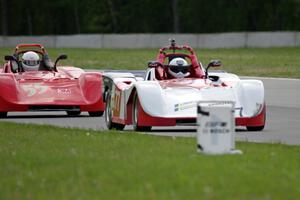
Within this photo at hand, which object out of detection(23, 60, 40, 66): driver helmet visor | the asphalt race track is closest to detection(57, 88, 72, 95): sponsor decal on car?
the asphalt race track

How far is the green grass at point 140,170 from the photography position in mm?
10383

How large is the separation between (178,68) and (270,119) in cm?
257

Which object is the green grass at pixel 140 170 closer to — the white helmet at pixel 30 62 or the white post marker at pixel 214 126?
the white post marker at pixel 214 126

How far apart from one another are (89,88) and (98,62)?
80.4 feet

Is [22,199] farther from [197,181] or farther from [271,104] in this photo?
[271,104]

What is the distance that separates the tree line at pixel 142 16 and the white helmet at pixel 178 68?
7413cm

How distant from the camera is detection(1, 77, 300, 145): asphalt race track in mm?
18609

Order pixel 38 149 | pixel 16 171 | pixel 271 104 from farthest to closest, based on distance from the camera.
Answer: pixel 271 104, pixel 38 149, pixel 16 171

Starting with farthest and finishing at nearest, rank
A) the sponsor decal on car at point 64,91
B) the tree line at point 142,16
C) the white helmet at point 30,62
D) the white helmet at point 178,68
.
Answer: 1. the tree line at point 142,16
2. the white helmet at point 30,62
3. the sponsor decal on car at point 64,91
4. the white helmet at point 178,68

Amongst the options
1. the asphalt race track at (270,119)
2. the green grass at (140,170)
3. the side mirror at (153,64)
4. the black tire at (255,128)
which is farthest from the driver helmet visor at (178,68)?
the green grass at (140,170)

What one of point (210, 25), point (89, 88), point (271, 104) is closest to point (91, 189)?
point (89, 88)

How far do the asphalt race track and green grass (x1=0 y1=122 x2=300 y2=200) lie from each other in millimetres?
2623

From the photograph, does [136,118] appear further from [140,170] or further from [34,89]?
[140,170]

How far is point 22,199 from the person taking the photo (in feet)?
33.9
